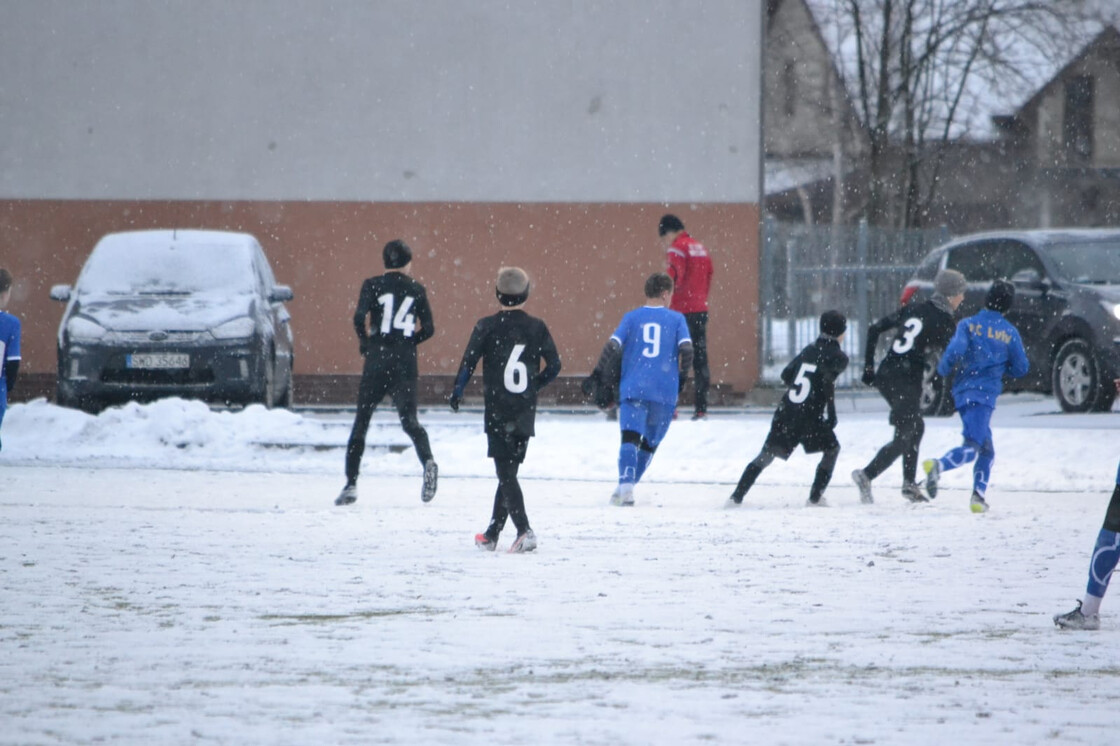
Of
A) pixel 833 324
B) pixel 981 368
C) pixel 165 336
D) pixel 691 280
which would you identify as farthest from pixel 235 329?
pixel 981 368

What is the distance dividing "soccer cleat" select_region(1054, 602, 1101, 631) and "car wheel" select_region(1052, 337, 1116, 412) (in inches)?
382

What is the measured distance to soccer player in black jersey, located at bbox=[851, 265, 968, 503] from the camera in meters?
11.8

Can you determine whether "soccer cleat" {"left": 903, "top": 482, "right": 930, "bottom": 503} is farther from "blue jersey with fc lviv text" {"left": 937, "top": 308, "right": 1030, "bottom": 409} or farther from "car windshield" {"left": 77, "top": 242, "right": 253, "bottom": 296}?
"car windshield" {"left": 77, "top": 242, "right": 253, "bottom": 296}

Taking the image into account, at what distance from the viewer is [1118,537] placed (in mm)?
6895

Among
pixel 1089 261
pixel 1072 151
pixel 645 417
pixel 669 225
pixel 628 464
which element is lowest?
pixel 628 464

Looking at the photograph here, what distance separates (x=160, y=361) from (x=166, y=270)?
135 cm

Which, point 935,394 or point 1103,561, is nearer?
point 1103,561

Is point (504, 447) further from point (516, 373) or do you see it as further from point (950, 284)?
point (950, 284)

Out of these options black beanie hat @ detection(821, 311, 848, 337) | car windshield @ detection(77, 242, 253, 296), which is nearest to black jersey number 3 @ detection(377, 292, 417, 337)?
black beanie hat @ detection(821, 311, 848, 337)

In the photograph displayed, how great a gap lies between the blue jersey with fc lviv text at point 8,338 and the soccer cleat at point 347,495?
7.09ft

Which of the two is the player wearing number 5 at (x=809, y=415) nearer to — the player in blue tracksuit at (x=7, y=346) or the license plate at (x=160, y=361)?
the player in blue tracksuit at (x=7, y=346)

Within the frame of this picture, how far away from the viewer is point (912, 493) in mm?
11820

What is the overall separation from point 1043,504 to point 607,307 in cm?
972

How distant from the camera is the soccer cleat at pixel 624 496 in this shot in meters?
11.5
